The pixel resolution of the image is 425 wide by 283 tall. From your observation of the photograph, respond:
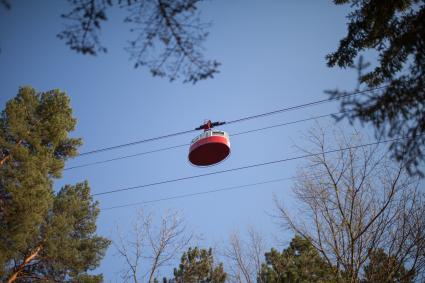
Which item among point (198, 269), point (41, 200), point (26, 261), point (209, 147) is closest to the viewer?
point (209, 147)

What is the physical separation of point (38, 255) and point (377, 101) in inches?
572

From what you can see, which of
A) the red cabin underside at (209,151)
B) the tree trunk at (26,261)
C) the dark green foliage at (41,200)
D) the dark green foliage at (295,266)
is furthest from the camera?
the dark green foliage at (295,266)

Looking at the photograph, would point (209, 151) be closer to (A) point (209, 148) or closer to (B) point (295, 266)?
(A) point (209, 148)

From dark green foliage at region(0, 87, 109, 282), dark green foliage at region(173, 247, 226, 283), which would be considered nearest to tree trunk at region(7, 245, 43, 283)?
dark green foliage at region(0, 87, 109, 282)

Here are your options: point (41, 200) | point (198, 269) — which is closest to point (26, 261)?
point (41, 200)

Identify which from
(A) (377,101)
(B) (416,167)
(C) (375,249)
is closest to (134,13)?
(A) (377,101)

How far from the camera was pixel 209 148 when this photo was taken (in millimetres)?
6930

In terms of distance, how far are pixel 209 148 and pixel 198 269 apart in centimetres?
1535

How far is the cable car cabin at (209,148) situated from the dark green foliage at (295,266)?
8.41 meters

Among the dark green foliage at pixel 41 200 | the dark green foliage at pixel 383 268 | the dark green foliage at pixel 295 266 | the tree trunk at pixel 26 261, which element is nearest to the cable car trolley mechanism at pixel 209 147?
the dark green foliage at pixel 383 268

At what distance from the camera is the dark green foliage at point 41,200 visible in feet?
35.3

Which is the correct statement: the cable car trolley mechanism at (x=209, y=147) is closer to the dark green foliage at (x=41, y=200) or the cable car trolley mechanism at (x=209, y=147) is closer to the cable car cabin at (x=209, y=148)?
the cable car cabin at (x=209, y=148)

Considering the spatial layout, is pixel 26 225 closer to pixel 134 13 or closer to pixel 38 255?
pixel 38 255

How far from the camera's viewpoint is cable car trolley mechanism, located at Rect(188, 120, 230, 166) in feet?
22.3
